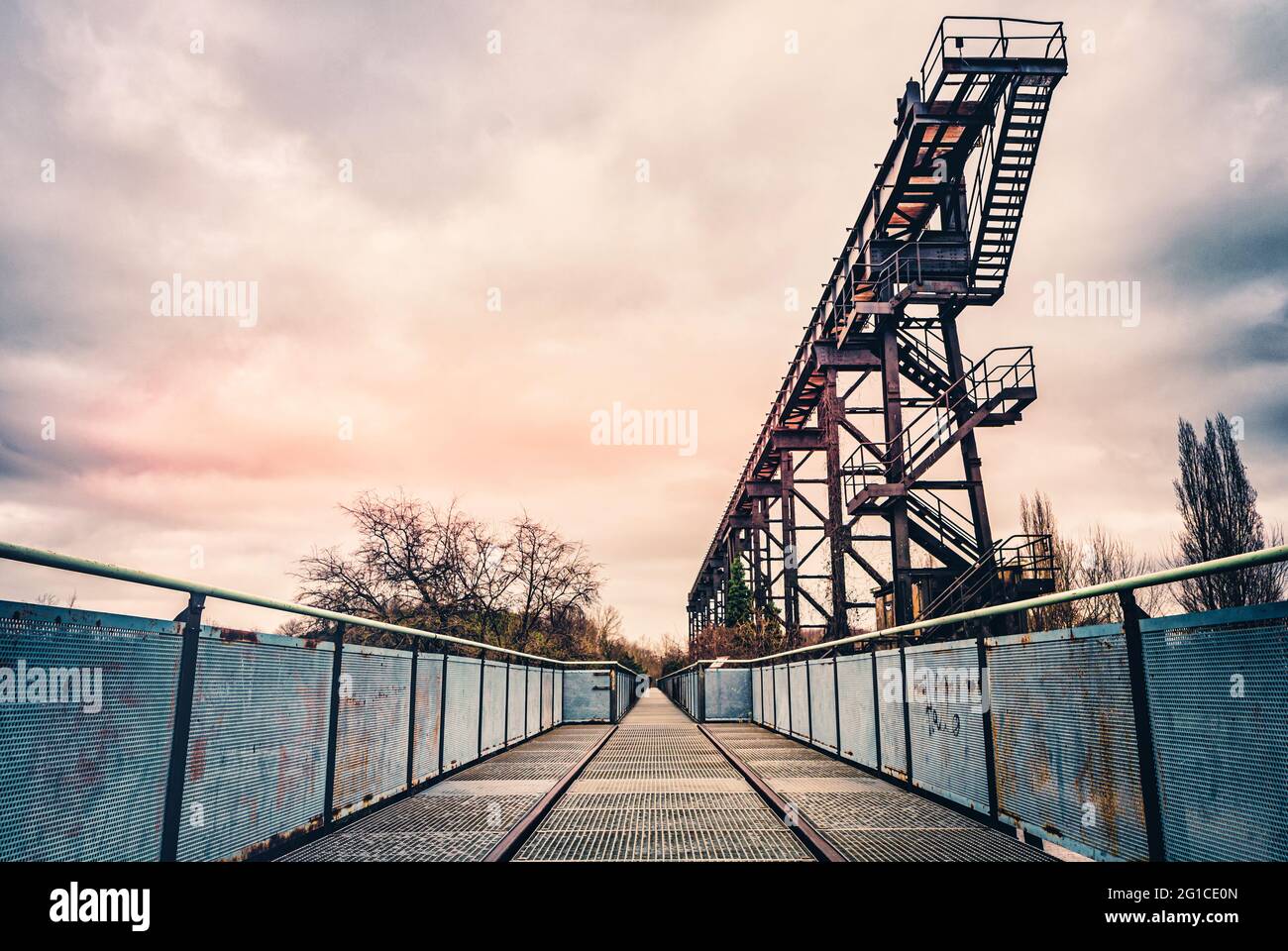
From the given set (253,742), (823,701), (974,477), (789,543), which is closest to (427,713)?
(253,742)

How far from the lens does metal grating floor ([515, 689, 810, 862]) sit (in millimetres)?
5891

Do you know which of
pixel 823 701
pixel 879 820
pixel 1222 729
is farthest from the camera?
pixel 823 701

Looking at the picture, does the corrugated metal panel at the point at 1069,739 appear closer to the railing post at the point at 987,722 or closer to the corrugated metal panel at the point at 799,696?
the railing post at the point at 987,722

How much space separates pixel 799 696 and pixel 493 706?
17.9 feet

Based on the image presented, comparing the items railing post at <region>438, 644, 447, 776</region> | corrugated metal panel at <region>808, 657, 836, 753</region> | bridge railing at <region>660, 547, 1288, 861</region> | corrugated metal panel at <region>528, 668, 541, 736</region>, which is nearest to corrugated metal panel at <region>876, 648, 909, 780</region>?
bridge railing at <region>660, 547, 1288, 861</region>

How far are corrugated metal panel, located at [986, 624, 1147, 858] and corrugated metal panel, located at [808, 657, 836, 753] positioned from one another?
5.78 m

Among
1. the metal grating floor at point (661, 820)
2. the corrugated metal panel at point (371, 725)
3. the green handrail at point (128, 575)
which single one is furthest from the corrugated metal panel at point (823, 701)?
the green handrail at point (128, 575)

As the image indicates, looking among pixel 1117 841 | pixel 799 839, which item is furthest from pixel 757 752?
pixel 1117 841

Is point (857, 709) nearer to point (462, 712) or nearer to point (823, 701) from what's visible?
point (823, 701)

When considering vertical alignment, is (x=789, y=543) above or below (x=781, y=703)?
above

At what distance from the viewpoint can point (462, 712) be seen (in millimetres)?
10461

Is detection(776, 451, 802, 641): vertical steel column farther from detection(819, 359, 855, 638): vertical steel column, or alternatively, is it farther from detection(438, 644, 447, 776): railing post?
detection(438, 644, 447, 776): railing post

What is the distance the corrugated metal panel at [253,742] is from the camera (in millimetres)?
4434
